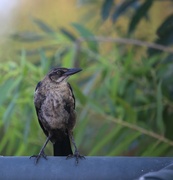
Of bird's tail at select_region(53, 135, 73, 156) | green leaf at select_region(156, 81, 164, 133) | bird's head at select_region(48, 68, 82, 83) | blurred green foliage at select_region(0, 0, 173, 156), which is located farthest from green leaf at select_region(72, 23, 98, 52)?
bird's tail at select_region(53, 135, 73, 156)

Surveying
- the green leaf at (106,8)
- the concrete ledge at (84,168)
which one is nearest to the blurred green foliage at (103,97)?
the green leaf at (106,8)

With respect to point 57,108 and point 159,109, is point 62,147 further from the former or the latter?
point 159,109

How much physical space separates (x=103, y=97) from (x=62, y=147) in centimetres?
150

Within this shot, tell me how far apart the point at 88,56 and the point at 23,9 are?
7.82 feet

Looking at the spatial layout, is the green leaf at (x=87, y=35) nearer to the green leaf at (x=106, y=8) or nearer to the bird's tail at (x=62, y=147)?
the green leaf at (x=106, y=8)

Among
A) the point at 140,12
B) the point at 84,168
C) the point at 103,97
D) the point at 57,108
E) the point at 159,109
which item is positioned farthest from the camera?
the point at 140,12

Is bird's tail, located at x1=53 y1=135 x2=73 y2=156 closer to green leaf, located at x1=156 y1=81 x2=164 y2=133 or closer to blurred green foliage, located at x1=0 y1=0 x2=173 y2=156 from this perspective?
blurred green foliage, located at x1=0 y1=0 x2=173 y2=156

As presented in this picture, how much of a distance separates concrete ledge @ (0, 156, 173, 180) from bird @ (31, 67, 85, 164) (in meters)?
0.79

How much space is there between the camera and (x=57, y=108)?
11.9ft

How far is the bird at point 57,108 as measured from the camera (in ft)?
11.9

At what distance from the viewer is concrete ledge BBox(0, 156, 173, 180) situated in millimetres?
2684

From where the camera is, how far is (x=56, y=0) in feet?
25.3

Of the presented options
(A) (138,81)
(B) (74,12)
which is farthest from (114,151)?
(B) (74,12)

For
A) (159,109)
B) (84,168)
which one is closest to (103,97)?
(159,109)
